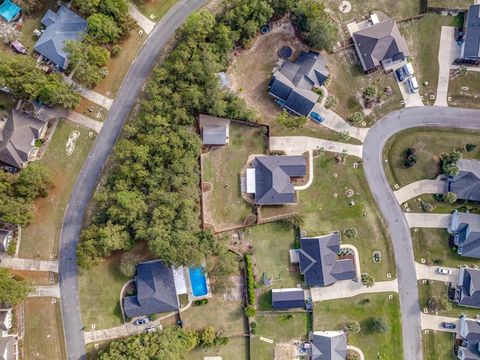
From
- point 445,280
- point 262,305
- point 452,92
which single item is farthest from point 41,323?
point 452,92

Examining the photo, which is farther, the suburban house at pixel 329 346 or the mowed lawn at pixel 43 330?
the mowed lawn at pixel 43 330

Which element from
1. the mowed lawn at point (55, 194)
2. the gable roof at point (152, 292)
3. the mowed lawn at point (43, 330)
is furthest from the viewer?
the mowed lawn at point (55, 194)

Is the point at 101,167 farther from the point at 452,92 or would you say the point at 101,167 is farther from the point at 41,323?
the point at 452,92

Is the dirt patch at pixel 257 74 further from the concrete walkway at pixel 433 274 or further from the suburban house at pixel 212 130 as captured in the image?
the concrete walkway at pixel 433 274

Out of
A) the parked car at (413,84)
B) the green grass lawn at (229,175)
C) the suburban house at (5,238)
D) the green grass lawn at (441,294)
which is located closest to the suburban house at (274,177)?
the green grass lawn at (229,175)

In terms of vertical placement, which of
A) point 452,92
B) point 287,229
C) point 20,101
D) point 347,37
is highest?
point 347,37
